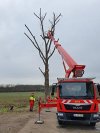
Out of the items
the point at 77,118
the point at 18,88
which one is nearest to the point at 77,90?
the point at 77,118

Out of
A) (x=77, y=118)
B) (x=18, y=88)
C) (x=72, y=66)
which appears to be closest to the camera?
(x=77, y=118)

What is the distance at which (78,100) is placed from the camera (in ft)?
65.2

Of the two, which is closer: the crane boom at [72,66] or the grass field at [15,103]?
the crane boom at [72,66]

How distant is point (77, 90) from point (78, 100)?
1.79ft

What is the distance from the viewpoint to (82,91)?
794 inches

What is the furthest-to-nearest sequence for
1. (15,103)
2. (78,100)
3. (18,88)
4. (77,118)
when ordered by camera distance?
1. (18,88)
2. (15,103)
3. (77,118)
4. (78,100)

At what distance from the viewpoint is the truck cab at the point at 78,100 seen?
782 inches

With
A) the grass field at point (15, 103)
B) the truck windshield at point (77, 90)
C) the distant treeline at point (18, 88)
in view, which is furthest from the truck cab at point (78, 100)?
the distant treeline at point (18, 88)

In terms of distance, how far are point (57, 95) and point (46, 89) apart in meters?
21.3

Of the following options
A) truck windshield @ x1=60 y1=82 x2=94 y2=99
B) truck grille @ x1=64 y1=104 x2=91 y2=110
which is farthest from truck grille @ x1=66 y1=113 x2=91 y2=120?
truck windshield @ x1=60 y1=82 x2=94 y2=99

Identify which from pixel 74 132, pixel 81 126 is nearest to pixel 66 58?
pixel 81 126

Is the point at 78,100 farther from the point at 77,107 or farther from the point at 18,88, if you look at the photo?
the point at 18,88

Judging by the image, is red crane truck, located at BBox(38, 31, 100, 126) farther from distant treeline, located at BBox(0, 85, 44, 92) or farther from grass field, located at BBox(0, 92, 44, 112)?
distant treeline, located at BBox(0, 85, 44, 92)

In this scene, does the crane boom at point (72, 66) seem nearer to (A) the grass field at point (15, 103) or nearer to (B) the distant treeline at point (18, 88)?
(A) the grass field at point (15, 103)
